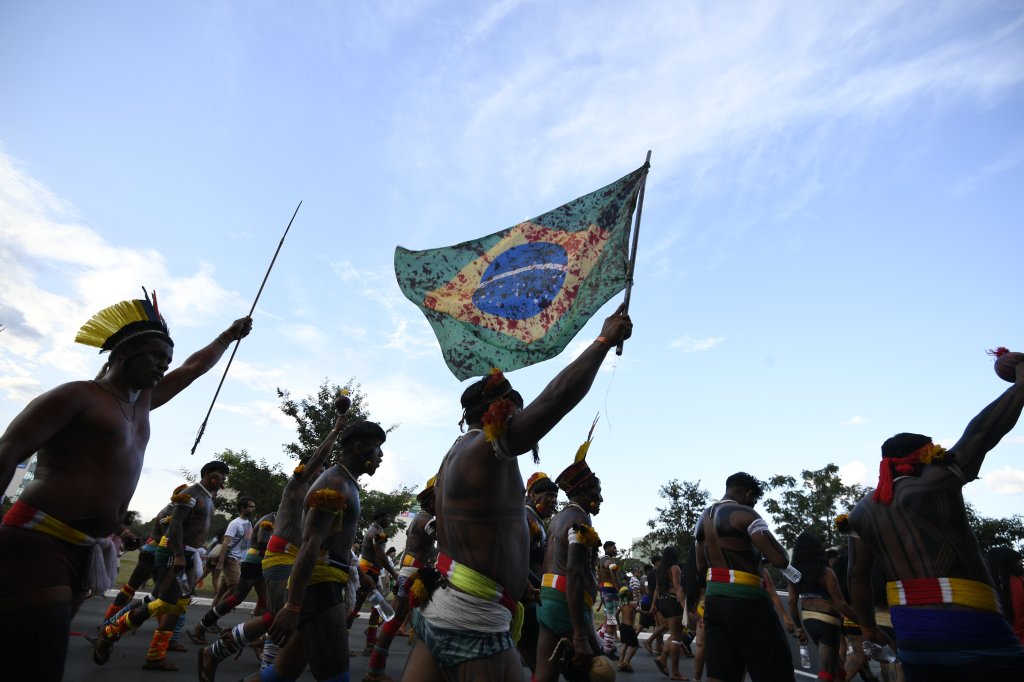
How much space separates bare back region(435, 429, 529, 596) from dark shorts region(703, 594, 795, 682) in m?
2.92

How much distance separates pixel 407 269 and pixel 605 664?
2819 millimetres

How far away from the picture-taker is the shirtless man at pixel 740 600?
491cm

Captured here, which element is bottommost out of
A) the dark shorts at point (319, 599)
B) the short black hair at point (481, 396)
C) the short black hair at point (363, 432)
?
the dark shorts at point (319, 599)

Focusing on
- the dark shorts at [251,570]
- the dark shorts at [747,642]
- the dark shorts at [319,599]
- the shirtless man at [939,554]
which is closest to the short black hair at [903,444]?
the shirtless man at [939,554]

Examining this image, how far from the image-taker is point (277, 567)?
575cm

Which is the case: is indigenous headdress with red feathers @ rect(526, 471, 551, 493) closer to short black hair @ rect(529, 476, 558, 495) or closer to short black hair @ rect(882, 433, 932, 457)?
short black hair @ rect(529, 476, 558, 495)

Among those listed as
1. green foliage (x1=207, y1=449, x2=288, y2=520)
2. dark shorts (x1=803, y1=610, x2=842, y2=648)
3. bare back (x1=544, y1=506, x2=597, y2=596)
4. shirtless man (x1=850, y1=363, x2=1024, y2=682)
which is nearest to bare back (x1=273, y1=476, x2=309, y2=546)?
bare back (x1=544, y1=506, x2=597, y2=596)

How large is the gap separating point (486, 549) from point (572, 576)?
2.56 meters

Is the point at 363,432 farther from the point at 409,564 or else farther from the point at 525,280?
the point at 409,564

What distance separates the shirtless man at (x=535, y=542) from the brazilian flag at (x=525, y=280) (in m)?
2.74

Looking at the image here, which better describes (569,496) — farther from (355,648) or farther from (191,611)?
(191,611)

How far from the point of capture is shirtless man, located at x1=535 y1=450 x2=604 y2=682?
16.0 ft

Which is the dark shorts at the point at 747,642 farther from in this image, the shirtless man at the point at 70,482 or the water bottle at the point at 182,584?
the water bottle at the point at 182,584

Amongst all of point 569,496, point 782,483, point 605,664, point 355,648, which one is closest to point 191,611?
point 355,648
